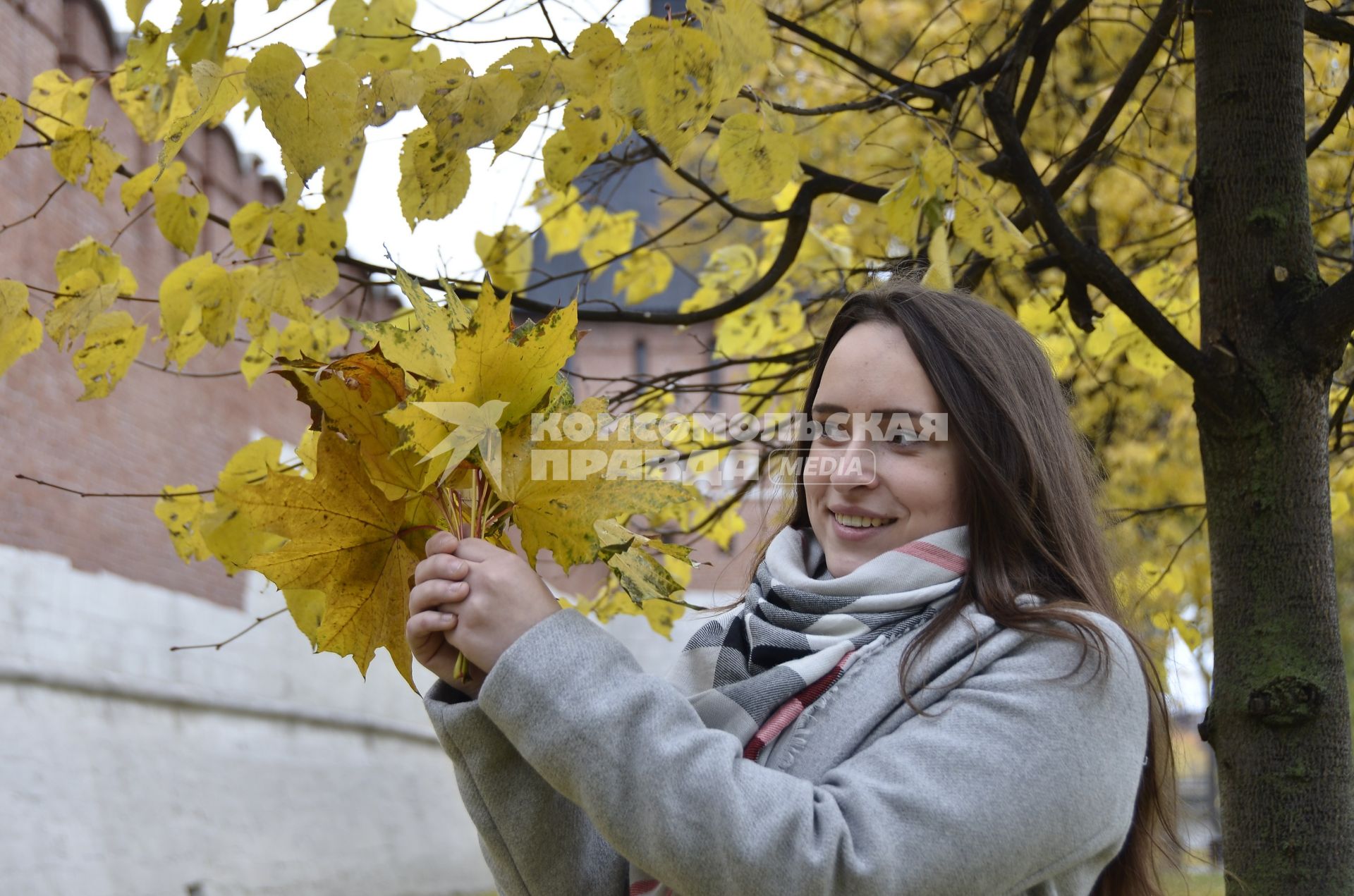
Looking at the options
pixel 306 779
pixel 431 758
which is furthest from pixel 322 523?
pixel 431 758

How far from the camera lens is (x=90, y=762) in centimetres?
580

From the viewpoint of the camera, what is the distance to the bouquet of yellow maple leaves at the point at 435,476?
49.0 inches

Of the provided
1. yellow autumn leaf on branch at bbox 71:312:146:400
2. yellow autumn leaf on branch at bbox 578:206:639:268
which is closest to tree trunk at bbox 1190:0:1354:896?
Answer: yellow autumn leaf on branch at bbox 578:206:639:268

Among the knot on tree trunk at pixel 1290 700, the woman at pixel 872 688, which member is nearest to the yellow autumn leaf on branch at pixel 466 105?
the woman at pixel 872 688

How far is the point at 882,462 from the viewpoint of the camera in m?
1.46

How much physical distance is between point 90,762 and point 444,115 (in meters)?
5.29

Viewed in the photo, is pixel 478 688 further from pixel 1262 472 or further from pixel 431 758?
pixel 431 758

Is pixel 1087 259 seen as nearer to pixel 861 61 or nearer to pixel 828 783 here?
pixel 861 61

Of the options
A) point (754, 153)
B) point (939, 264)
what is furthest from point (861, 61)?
point (754, 153)

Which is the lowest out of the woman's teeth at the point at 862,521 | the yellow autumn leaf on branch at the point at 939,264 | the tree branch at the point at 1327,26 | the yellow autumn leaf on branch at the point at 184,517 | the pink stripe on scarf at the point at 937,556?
the yellow autumn leaf on branch at the point at 184,517

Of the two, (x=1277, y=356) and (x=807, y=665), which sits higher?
(x=1277, y=356)

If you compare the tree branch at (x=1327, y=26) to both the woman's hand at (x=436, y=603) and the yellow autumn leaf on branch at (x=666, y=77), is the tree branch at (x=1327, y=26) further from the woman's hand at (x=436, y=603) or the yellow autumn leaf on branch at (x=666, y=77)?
the woman's hand at (x=436, y=603)

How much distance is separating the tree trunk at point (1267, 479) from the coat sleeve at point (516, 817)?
121 centimetres

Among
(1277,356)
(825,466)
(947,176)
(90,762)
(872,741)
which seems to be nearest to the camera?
(872,741)
